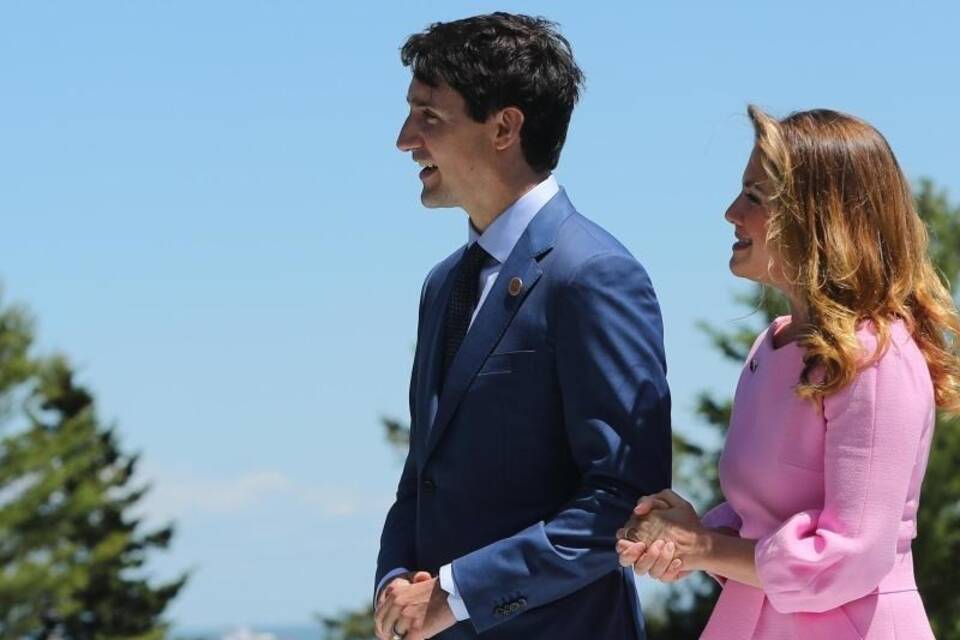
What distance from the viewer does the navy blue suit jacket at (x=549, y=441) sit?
341 cm

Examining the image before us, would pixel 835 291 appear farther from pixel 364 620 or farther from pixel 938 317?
pixel 364 620

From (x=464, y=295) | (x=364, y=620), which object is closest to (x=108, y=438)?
(x=364, y=620)

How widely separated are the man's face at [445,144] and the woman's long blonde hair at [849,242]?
2.12 ft

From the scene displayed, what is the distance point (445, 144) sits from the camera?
367cm

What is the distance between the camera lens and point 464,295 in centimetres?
377

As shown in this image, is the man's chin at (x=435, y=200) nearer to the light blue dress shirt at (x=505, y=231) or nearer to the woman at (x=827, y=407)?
the light blue dress shirt at (x=505, y=231)

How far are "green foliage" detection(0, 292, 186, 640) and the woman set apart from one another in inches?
1519

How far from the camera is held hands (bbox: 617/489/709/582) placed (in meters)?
3.23

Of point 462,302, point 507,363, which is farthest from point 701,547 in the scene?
point 462,302

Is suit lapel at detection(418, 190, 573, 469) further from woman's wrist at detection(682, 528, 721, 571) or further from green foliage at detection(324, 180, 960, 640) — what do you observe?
green foliage at detection(324, 180, 960, 640)

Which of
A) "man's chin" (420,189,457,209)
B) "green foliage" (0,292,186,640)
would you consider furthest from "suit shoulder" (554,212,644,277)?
"green foliage" (0,292,186,640)

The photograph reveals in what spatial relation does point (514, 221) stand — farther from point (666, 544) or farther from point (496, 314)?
point (666, 544)

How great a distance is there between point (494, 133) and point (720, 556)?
3.33 ft

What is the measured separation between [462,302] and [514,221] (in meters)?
0.22
